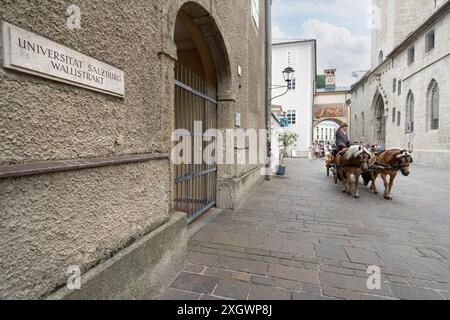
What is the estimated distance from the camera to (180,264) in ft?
8.66

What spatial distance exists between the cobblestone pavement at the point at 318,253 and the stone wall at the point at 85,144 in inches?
25.9

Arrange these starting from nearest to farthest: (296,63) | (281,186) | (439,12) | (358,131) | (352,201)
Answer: (352,201) < (281,186) < (439,12) < (296,63) < (358,131)

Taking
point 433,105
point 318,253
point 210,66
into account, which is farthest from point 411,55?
point 318,253

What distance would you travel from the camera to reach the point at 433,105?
678 inches

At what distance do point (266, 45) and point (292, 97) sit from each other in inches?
832

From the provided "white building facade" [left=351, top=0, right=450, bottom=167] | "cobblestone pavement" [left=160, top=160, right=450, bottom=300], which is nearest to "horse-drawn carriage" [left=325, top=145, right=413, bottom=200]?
"cobblestone pavement" [left=160, top=160, right=450, bottom=300]

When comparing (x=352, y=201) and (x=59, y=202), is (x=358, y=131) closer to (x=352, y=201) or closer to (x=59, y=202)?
(x=352, y=201)

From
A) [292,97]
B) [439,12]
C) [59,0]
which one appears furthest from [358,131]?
[59,0]

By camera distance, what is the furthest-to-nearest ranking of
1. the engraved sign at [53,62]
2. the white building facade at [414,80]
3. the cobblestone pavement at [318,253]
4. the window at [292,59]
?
the window at [292,59]
the white building facade at [414,80]
the cobblestone pavement at [318,253]
the engraved sign at [53,62]

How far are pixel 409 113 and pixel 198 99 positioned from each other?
23.9 m

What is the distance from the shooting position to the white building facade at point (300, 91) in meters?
28.2

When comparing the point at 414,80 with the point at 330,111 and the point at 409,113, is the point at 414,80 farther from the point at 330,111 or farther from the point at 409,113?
the point at 330,111

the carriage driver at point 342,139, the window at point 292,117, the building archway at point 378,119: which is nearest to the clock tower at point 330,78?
A: the building archway at point 378,119

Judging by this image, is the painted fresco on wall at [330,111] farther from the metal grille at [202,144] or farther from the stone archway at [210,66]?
the metal grille at [202,144]
